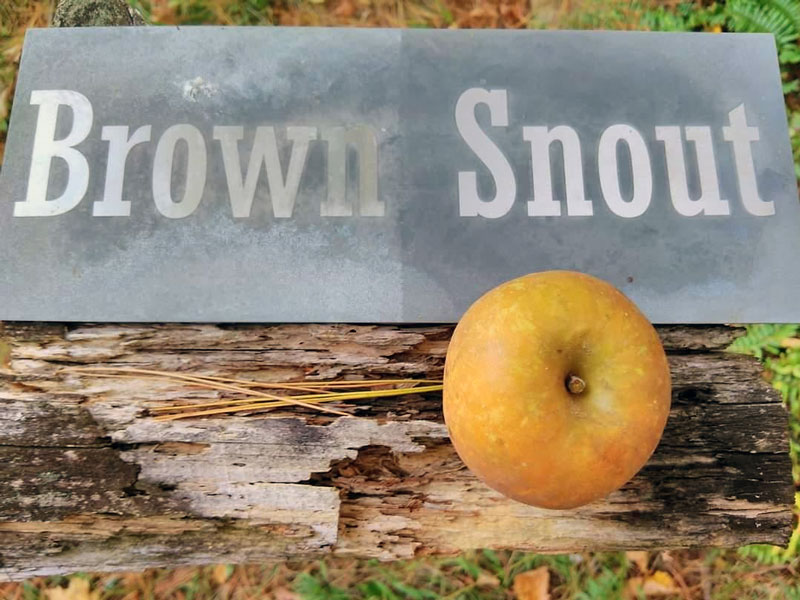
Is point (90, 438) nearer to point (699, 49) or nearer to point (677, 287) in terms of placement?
point (677, 287)

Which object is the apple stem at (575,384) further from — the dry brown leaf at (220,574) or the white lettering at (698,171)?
the dry brown leaf at (220,574)

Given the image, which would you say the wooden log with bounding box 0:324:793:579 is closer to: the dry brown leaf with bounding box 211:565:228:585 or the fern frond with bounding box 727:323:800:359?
the dry brown leaf with bounding box 211:565:228:585

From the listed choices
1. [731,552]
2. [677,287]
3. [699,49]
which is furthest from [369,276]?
[731,552]

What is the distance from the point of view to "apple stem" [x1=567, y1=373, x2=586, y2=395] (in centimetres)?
138

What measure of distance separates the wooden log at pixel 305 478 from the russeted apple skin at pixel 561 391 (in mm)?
446

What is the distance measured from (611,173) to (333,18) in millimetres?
1705

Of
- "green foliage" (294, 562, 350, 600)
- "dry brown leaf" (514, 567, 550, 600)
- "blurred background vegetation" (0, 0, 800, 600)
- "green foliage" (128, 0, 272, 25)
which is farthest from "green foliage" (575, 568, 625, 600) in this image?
"green foliage" (128, 0, 272, 25)

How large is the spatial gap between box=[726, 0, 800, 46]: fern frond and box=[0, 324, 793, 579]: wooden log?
6.27ft

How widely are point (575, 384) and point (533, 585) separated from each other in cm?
137

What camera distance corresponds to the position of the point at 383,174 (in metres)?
2.10

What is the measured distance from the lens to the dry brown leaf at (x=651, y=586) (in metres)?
2.40

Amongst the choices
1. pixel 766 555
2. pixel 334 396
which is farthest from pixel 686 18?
pixel 334 396

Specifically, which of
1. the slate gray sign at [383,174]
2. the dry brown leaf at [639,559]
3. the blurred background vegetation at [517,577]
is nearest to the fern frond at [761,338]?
the blurred background vegetation at [517,577]

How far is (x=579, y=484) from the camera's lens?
1.43 meters
